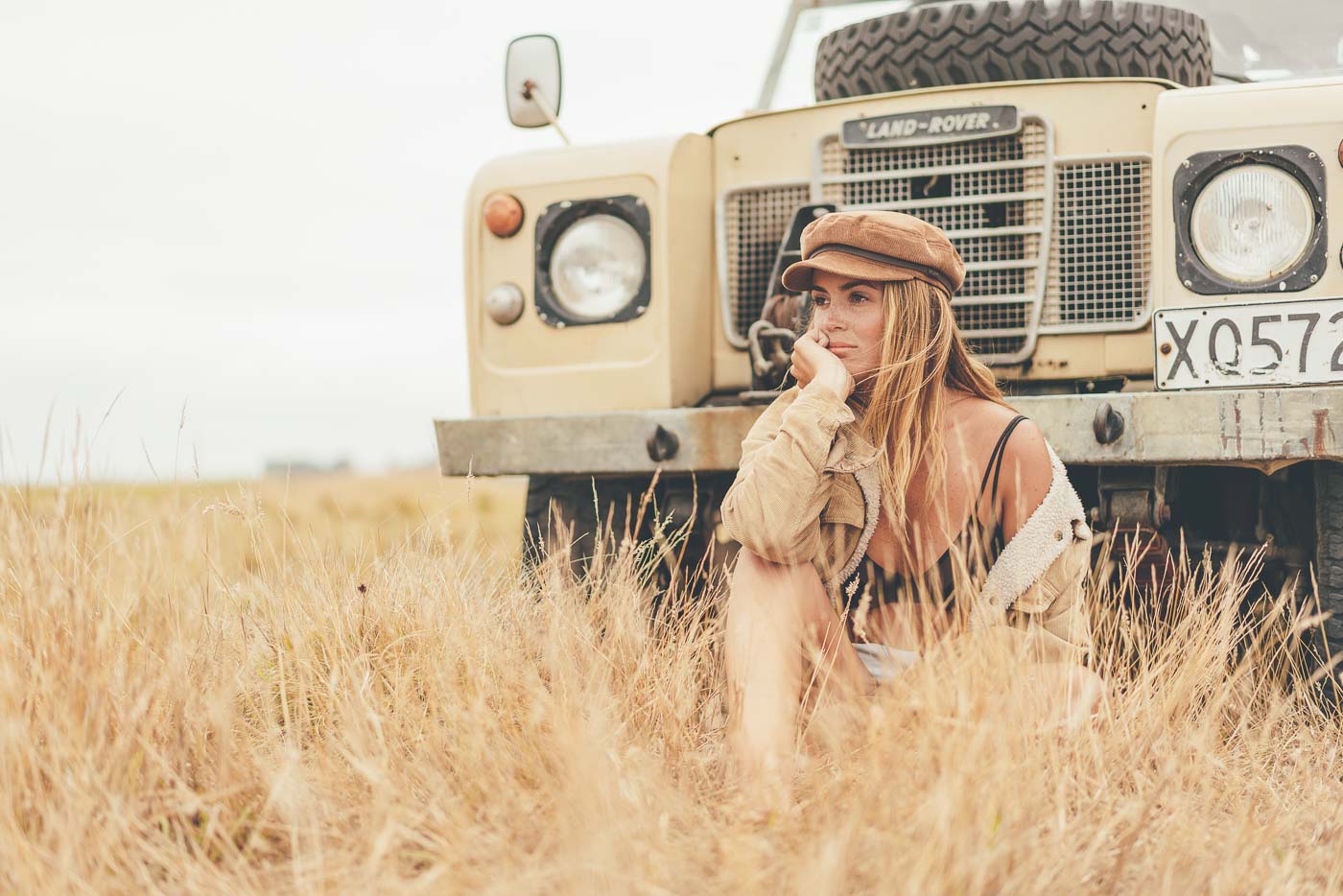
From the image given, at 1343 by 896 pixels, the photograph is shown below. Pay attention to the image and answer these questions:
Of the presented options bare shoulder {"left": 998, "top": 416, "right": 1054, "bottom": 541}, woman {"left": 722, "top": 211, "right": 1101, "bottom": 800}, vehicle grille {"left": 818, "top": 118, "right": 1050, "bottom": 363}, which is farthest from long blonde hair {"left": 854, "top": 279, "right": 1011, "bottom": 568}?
vehicle grille {"left": 818, "top": 118, "right": 1050, "bottom": 363}

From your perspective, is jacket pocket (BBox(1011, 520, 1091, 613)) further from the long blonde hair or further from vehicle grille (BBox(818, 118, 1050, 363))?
vehicle grille (BBox(818, 118, 1050, 363))

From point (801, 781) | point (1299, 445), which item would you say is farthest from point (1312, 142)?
point (801, 781)

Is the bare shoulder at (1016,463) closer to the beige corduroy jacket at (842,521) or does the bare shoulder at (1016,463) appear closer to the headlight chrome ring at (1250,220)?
the beige corduroy jacket at (842,521)

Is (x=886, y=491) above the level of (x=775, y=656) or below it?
above

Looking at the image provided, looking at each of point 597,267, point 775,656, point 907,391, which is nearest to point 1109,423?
point 907,391

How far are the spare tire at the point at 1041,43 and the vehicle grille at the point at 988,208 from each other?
28 cm

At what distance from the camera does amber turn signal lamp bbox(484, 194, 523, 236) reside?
3893 millimetres

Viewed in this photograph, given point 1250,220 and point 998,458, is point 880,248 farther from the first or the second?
point 1250,220

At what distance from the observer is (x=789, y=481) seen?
2.69 m

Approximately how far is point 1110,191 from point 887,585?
4.29 ft

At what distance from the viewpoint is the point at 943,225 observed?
3639mm

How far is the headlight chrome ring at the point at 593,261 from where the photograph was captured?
149 inches

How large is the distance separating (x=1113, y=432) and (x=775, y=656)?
101cm

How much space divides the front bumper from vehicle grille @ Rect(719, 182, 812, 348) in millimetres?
497
